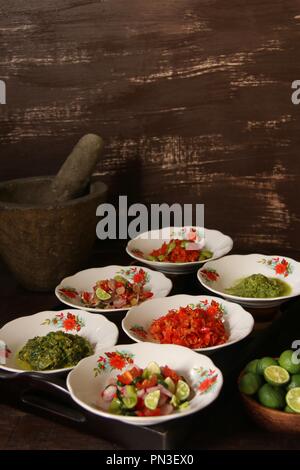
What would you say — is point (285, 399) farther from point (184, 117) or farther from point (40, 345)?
point (184, 117)

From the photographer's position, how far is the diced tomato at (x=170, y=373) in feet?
4.04

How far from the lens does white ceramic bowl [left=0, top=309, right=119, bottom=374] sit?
4.70ft

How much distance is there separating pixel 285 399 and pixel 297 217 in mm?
965

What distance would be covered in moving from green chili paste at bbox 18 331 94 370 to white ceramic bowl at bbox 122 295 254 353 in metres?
0.11

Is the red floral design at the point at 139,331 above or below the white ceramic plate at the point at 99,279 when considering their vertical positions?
below

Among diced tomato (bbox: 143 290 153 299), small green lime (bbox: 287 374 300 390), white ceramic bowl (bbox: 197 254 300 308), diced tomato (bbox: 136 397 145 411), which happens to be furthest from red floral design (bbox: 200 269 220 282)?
diced tomato (bbox: 136 397 145 411)

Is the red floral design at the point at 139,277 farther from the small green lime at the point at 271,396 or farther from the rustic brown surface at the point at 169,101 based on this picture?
the small green lime at the point at 271,396

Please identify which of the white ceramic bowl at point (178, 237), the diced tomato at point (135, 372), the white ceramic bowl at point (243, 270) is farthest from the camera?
the white ceramic bowl at point (178, 237)

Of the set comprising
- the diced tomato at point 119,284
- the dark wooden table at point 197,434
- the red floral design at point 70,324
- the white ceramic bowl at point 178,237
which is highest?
the white ceramic bowl at point 178,237

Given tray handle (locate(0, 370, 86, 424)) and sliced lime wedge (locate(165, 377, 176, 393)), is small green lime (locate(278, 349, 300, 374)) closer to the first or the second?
sliced lime wedge (locate(165, 377, 176, 393))

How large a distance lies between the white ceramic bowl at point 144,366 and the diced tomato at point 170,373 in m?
0.03

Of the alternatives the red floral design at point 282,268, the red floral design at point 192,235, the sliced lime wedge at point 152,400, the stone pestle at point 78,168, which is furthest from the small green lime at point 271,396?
the stone pestle at point 78,168

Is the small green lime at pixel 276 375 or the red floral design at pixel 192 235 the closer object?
the small green lime at pixel 276 375
